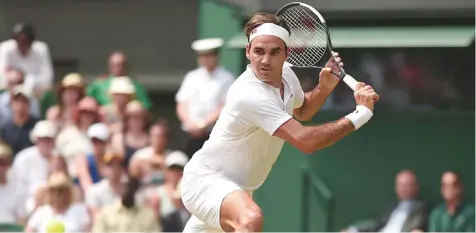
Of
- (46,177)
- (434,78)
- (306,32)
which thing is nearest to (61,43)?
(46,177)

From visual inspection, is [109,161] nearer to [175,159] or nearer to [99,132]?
[99,132]

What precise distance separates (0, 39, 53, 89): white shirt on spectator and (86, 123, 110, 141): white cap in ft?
3.59

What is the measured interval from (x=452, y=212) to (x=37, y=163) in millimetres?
3449

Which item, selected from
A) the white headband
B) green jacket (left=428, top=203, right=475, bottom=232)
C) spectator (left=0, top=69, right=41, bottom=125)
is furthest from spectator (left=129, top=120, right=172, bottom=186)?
the white headband

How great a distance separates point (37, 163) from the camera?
10703mm

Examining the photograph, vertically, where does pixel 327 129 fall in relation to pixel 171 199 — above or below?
above

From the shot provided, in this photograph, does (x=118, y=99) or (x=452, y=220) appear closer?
(x=452, y=220)

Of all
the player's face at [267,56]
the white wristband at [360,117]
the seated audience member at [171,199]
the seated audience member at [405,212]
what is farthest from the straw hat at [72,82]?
the white wristband at [360,117]

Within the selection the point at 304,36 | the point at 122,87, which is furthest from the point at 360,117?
the point at 122,87

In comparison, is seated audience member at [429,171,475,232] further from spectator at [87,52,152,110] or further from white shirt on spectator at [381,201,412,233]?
spectator at [87,52,152,110]

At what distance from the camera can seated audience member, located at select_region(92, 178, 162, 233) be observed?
998 cm

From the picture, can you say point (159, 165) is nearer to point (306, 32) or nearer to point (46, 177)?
point (46, 177)

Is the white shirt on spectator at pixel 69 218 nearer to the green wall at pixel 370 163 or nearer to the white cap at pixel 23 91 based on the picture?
the white cap at pixel 23 91

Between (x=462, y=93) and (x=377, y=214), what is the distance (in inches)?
53.0
